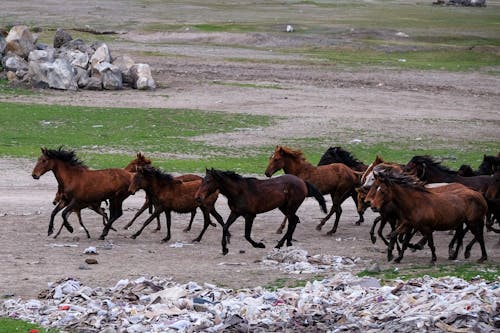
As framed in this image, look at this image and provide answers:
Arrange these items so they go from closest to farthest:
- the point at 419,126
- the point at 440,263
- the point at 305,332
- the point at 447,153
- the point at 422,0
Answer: the point at 305,332
the point at 440,263
the point at 447,153
the point at 419,126
the point at 422,0

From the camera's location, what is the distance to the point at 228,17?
73.9m

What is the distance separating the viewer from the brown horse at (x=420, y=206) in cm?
1684

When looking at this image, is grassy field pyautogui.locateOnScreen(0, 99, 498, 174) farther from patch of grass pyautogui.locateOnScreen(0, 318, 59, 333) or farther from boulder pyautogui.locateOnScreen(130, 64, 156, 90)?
patch of grass pyautogui.locateOnScreen(0, 318, 59, 333)

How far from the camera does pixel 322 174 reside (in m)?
20.8

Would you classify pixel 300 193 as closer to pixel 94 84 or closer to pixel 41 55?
pixel 94 84

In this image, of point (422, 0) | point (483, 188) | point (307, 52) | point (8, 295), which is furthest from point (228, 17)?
point (8, 295)

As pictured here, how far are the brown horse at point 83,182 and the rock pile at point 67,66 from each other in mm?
17618

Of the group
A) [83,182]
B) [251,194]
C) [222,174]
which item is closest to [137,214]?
[83,182]

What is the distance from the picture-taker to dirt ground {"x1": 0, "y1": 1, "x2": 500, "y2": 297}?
54.2ft

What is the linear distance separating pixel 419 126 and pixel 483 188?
13922mm

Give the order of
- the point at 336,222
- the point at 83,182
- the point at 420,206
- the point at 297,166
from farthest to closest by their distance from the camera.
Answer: the point at 297,166
the point at 336,222
the point at 83,182
the point at 420,206

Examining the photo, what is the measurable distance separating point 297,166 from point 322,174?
519 millimetres

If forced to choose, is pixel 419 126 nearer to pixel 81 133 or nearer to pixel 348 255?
pixel 81 133

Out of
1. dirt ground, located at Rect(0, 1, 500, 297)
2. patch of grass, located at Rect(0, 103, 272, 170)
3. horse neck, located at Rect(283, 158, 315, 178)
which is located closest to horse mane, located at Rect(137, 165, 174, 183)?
dirt ground, located at Rect(0, 1, 500, 297)
